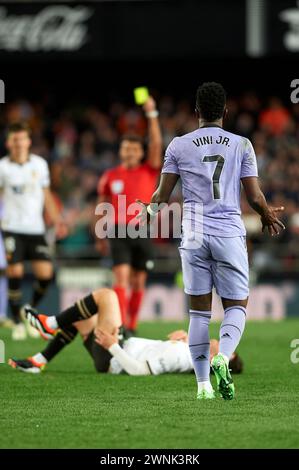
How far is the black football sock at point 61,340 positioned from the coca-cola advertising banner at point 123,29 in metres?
13.8

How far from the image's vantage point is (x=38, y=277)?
44.3 ft

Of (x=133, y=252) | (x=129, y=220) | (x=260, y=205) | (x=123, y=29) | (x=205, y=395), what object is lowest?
(x=205, y=395)

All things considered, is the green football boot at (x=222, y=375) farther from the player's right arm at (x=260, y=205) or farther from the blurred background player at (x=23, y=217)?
the blurred background player at (x=23, y=217)

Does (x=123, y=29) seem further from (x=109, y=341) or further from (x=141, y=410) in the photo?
(x=141, y=410)

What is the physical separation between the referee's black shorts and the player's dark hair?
3976 millimetres

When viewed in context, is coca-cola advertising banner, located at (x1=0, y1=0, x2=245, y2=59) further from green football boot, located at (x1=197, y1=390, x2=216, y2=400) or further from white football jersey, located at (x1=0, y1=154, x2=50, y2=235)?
green football boot, located at (x1=197, y1=390, x2=216, y2=400)

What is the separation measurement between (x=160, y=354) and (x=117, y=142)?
14413mm

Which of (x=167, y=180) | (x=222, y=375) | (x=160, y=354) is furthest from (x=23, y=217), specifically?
(x=222, y=375)

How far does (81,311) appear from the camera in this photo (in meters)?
9.00

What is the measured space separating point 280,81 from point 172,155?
19.0m

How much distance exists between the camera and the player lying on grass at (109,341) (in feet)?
29.3
